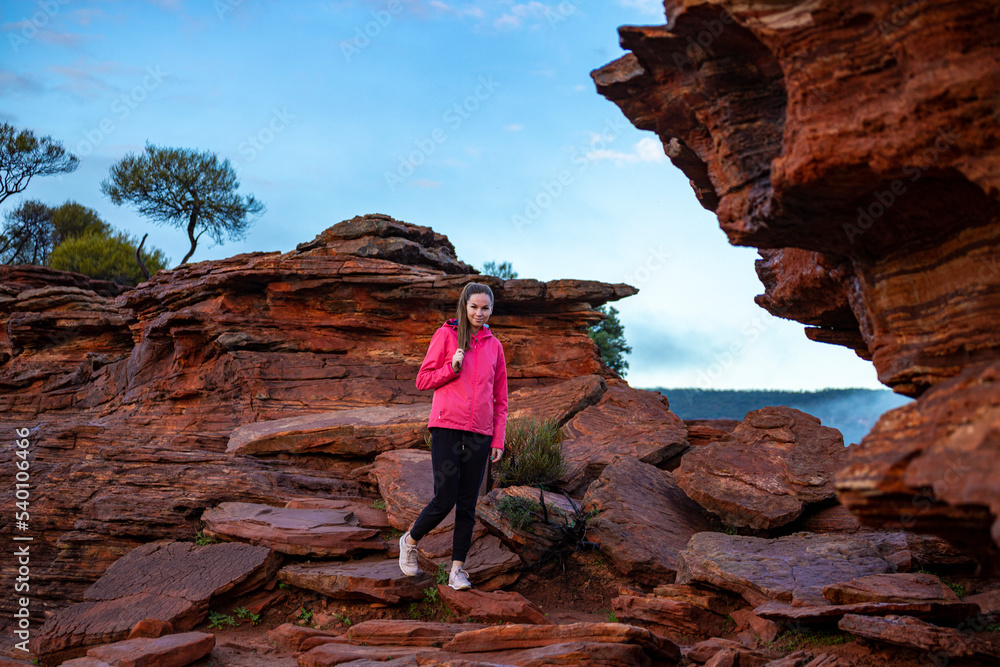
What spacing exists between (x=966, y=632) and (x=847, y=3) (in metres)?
4.61

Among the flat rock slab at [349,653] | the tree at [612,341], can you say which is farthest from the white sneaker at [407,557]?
the tree at [612,341]

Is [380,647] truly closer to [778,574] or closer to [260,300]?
[778,574]

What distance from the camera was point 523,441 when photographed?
10.5m

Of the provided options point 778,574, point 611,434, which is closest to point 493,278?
point 611,434

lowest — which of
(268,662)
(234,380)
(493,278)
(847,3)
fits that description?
(268,662)

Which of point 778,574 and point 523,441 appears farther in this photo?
point 523,441

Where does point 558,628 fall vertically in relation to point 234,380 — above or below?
below

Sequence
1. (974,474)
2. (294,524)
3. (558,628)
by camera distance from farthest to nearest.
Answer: (294,524) → (558,628) → (974,474)

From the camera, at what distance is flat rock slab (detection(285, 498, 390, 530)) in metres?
9.52

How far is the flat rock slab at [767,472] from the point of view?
27.9ft

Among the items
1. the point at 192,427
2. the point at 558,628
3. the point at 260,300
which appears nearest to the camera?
the point at 558,628

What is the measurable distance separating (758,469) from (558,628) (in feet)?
14.1

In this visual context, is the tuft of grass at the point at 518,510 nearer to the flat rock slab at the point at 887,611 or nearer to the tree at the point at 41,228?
the flat rock slab at the point at 887,611

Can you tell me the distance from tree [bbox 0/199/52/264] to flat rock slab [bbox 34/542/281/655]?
37.8m
